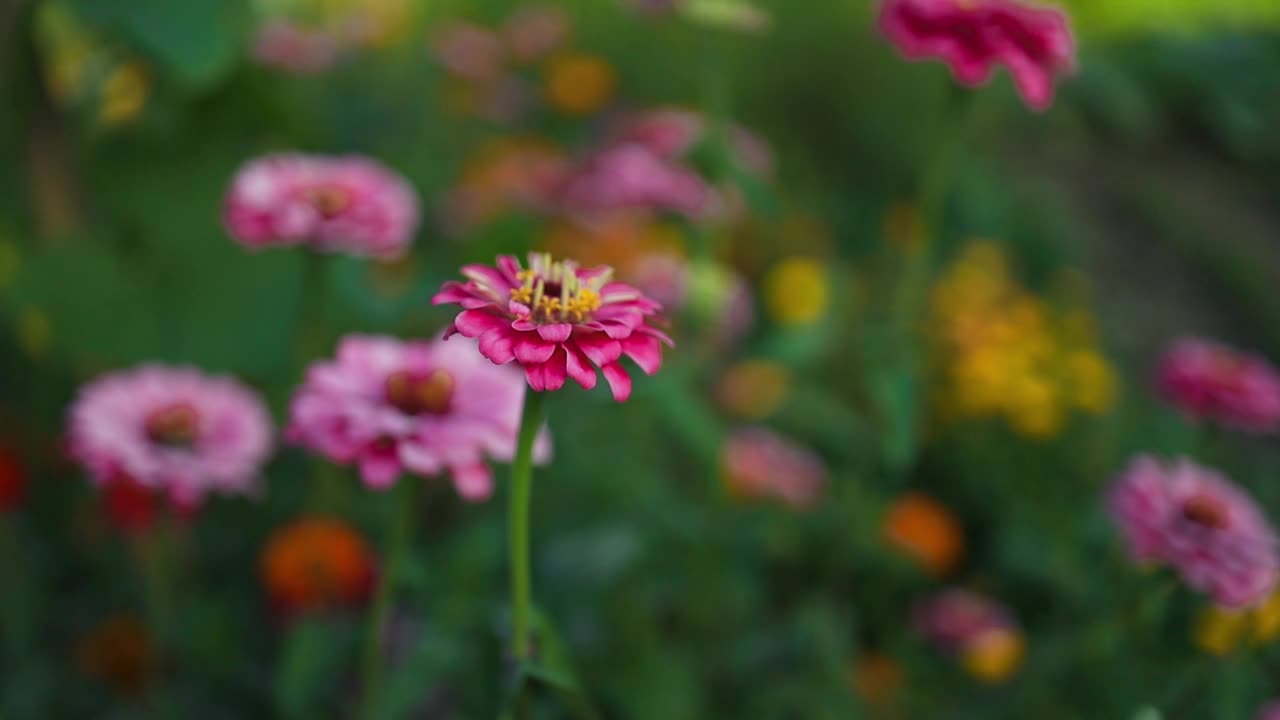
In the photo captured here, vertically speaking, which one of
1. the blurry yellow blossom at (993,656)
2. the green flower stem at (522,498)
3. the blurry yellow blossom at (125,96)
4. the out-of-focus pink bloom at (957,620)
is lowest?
the green flower stem at (522,498)

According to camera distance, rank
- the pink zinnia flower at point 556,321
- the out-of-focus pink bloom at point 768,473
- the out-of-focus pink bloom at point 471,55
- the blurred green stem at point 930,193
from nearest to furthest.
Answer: the pink zinnia flower at point 556,321 < the blurred green stem at point 930,193 < the out-of-focus pink bloom at point 768,473 < the out-of-focus pink bloom at point 471,55

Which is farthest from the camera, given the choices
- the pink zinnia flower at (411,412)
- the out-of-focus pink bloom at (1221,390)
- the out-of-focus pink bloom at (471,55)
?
the out-of-focus pink bloom at (471,55)

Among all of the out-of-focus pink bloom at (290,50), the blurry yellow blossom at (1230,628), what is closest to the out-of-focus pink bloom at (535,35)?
the out-of-focus pink bloom at (290,50)

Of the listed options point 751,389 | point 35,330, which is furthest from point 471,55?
point 35,330

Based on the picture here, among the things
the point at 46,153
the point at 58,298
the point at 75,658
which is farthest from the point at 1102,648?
the point at 46,153

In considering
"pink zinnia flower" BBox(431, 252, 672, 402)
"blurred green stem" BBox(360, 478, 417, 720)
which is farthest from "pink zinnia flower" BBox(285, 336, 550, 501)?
"pink zinnia flower" BBox(431, 252, 672, 402)

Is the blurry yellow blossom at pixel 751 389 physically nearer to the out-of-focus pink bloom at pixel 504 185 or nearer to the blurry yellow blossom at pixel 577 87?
the out-of-focus pink bloom at pixel 504 185

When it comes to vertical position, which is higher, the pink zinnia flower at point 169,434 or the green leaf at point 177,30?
the green leaf at point 177,30

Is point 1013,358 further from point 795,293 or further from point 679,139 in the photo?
point 679,139

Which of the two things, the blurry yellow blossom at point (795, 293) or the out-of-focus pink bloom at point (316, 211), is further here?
the blurry yellow blossom at point (795, 293)
